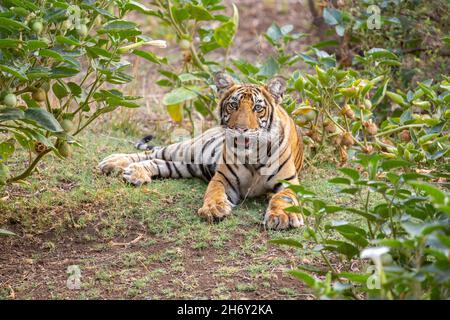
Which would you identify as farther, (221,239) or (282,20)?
(282,20)

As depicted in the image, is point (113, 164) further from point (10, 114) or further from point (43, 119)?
point (10, 114)

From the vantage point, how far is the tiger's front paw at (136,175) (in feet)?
18.1

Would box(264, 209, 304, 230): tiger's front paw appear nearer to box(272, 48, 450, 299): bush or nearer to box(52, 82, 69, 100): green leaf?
box(272, 48, 450, 299): bush

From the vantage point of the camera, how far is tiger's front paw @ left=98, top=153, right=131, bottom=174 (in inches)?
227

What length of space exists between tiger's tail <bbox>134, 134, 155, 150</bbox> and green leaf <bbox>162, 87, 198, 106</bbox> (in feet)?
1.80

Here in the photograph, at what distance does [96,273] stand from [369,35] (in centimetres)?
391

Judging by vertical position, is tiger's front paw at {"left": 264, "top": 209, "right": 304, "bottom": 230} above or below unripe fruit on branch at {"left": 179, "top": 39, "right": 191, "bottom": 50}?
below

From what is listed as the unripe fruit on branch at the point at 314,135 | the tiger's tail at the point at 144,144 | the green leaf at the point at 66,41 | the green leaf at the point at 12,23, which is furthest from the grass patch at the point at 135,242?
the green leaf at the point at 12,23

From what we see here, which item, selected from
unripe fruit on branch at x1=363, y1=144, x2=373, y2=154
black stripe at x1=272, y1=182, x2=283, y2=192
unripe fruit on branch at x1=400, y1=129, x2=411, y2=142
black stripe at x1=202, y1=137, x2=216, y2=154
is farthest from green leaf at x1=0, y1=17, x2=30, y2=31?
unripe fruit on branch at x1=400, y1=129, x2=411, y2=142

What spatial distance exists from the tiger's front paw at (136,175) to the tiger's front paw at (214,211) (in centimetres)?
80
